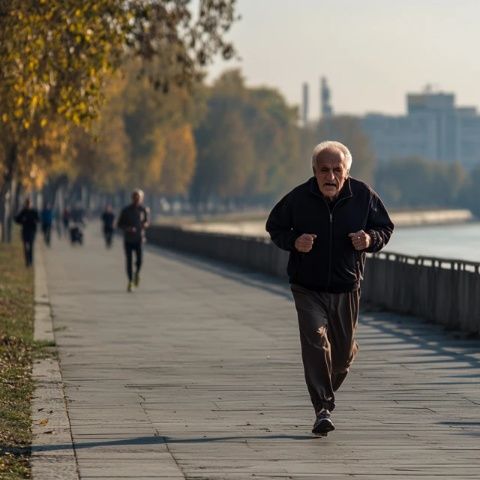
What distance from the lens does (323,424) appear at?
11594mm

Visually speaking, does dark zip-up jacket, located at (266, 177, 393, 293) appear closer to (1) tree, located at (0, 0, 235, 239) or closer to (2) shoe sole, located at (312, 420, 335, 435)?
(2) shoe sole, located at (312, 420, 335, 435)

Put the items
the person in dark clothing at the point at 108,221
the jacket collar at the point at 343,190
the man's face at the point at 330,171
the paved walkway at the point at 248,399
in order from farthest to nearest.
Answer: the person in dark clothing at the point at 108,221 → the jacket collar at the point at 343,190 → the man's face at the point at 330,171 → the paved walkway at the point at 248,399

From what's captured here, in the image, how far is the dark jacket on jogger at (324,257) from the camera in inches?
461

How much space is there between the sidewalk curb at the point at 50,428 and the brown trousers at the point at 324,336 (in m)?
1.58

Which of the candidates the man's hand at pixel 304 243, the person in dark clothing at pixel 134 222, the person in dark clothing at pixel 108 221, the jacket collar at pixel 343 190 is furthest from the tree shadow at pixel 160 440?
the person in dark clothing at pixel 108 221

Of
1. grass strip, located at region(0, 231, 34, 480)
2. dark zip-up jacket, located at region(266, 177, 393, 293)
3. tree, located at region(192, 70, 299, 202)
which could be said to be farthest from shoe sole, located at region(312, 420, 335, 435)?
tree, located at region(192, 70, 299, 202)

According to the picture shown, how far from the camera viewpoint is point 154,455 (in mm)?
10820

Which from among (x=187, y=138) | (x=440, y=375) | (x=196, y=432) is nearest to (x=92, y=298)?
(x=440, y=375)

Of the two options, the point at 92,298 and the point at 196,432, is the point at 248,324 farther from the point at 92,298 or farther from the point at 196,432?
the point at 196,432

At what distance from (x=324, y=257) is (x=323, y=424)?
1.04 m

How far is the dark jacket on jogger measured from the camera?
38.4 ft

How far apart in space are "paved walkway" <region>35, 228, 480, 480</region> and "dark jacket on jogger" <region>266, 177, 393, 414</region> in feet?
1.69

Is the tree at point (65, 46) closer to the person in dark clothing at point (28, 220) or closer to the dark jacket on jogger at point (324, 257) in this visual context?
the dark jacket on jogger at point (324, 257)

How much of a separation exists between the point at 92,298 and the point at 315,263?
63.6ft
